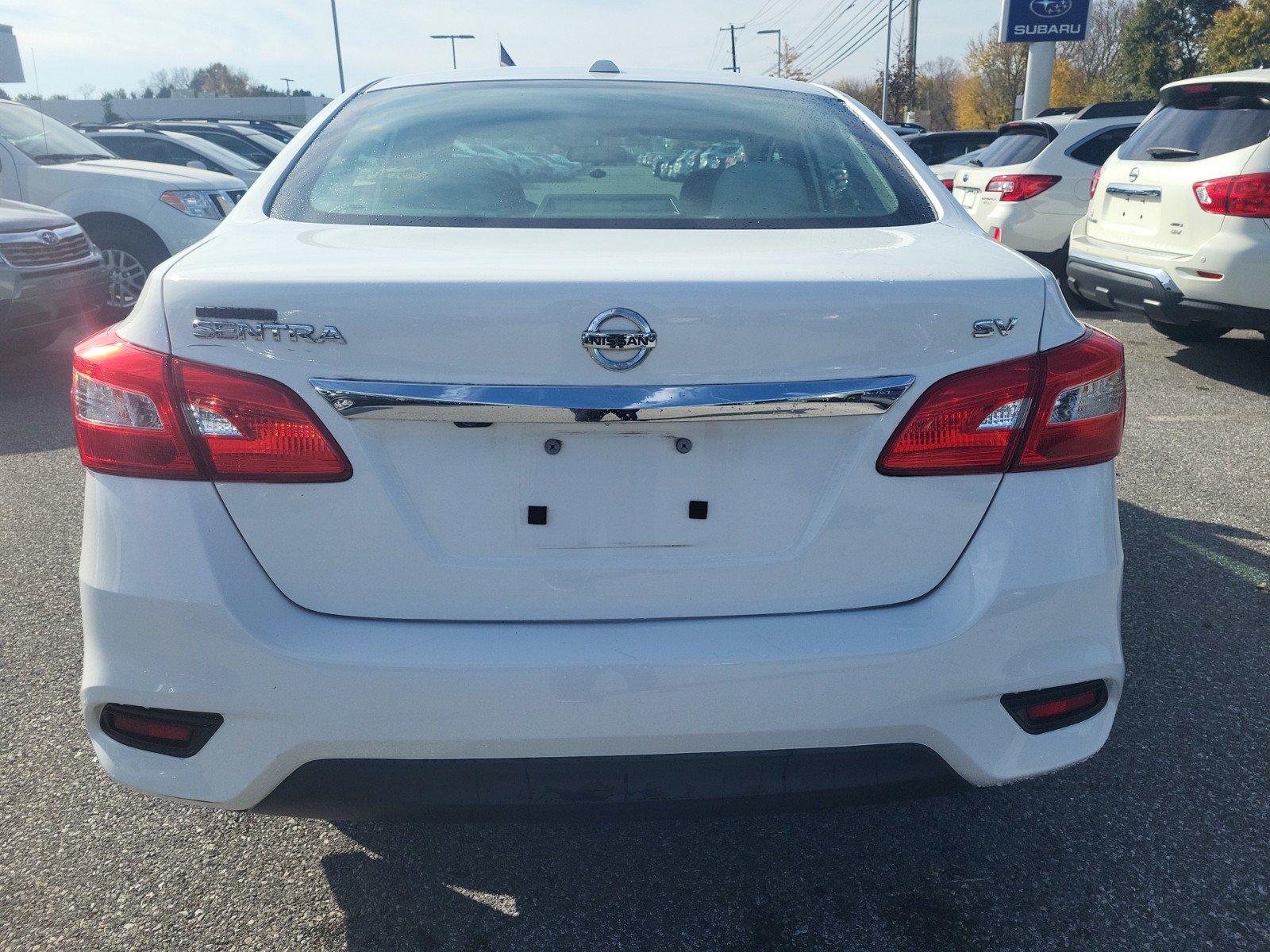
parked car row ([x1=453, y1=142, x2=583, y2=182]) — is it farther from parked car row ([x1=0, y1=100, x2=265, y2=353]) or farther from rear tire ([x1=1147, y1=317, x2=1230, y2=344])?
rear tire ([x1=1147, y1=317, x2=1230, y2=344])

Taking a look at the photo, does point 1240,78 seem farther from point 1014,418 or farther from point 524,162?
point 1014,418

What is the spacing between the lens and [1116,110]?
10.1m

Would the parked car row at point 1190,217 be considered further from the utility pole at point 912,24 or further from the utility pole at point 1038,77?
the utility pole at point 912,24

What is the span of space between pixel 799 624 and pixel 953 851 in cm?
94

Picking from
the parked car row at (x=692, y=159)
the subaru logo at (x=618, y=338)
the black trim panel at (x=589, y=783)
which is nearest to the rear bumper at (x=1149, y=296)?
the parked car row at (x=692, y=159)

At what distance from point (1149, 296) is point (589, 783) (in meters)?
5.80

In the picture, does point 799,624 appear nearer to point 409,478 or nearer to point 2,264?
point 409,478

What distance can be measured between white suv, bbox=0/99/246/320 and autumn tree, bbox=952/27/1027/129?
49138mm

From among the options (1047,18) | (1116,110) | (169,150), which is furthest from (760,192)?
(1047,18)

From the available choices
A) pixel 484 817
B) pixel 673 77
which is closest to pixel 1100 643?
pixel 484 817

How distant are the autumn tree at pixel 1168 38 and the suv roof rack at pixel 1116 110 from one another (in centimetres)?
3513

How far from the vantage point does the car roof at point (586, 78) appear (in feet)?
9.52

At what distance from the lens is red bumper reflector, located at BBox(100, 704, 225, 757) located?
171 centimetres

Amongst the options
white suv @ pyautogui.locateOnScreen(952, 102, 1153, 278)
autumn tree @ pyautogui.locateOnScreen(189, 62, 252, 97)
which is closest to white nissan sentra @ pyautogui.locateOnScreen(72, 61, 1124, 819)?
white suv @ pyautogui.locateOnScreen(952, 102, 1153, 278)
